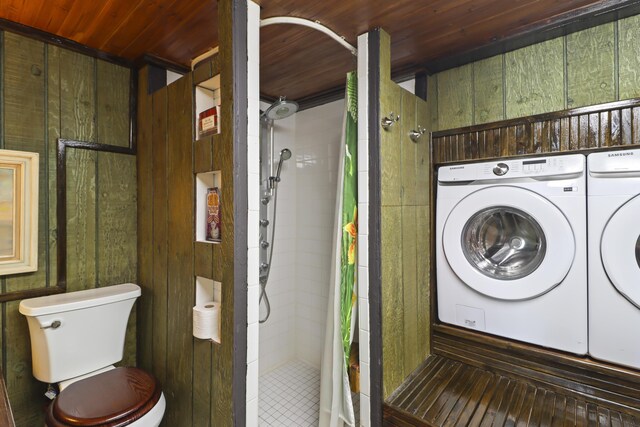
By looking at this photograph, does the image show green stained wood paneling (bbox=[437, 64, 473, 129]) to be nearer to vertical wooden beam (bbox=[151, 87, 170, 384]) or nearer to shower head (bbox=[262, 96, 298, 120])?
shower head (bbox=[262, 96, 298, 120])

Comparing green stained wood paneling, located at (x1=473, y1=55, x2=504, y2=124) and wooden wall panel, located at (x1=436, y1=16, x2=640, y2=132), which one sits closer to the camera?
wooden wall panel, located at (x1=436, y1=16, x2=640, y2=132)

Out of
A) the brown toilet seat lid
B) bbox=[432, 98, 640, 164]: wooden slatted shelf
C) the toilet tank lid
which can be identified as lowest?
the brown toilet seat lid

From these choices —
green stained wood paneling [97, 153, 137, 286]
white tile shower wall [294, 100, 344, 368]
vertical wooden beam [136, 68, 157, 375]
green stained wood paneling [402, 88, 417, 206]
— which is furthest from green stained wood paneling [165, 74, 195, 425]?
white tile shower wall [294, 100, 344, 368]

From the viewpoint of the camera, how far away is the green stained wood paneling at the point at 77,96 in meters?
1.64

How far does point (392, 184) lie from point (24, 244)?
183 centimetres

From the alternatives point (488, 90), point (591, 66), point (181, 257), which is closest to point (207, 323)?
point (181, 257)

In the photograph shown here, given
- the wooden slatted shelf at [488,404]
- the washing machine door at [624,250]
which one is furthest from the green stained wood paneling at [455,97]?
the wooden slatted shelf at [488,404]

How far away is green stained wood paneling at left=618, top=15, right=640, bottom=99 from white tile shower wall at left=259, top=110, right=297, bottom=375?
6.70ft

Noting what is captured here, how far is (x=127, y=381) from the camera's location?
1.42 metres

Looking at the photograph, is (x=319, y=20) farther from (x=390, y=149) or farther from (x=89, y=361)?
(x=89, y=361)

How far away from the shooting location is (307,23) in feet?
4.74

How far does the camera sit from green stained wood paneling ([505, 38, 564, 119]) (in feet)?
5.13

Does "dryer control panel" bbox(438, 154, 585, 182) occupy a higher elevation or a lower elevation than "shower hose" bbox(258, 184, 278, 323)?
higher

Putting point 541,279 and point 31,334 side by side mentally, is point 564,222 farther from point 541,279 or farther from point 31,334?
point 31,334
